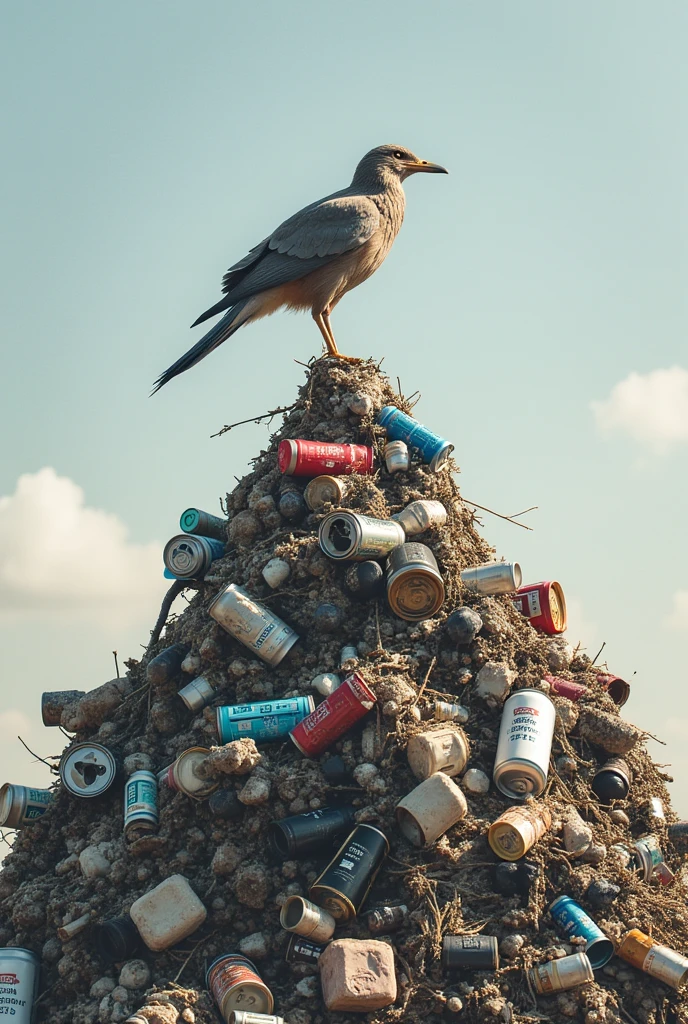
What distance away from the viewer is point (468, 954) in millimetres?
5207

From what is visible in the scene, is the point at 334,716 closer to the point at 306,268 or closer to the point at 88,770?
the point at 88,770

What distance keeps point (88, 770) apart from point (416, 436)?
3.16 m

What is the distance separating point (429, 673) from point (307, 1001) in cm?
191

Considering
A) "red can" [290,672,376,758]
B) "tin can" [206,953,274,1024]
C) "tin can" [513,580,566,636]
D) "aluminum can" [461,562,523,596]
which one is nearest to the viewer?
"tin can" [206,953,274,1024]

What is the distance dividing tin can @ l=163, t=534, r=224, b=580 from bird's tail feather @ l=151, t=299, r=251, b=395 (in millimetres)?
1535

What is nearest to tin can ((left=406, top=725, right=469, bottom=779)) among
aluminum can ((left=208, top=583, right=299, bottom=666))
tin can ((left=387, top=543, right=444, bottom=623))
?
tin can ((left=387, top=543, right=444, bottom=623))

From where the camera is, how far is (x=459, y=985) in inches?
205

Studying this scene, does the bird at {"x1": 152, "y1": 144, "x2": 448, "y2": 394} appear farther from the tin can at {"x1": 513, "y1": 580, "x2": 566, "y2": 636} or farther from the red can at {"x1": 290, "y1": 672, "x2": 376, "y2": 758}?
the red can at {"x1": 290, "y1": 672, "x2": 376, "y2": 758}

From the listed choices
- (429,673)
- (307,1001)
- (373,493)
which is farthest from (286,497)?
(307,1001)

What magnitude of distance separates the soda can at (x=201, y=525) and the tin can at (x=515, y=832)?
314 centimetres

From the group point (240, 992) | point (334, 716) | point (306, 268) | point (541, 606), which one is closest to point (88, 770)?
point (334, 716)

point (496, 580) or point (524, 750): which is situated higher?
point (496, 580)

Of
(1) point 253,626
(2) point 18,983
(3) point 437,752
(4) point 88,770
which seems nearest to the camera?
(2) point 18,983

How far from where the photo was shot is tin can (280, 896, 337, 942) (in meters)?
5.20
